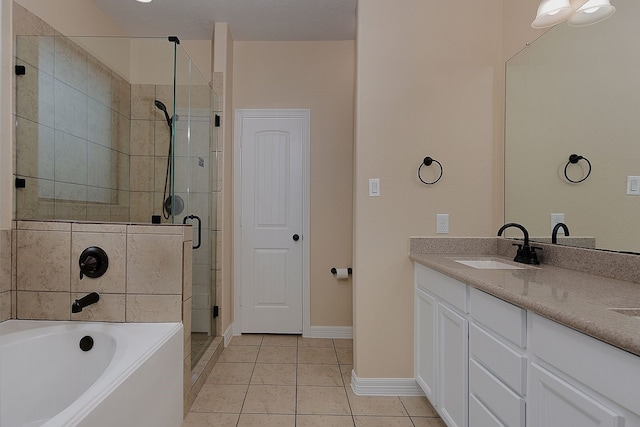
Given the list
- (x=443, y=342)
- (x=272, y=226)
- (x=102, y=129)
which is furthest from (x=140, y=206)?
(x=443, y=342)

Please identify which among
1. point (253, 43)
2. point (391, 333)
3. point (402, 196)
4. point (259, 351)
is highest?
point (253, 43)

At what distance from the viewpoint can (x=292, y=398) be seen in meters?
2.13

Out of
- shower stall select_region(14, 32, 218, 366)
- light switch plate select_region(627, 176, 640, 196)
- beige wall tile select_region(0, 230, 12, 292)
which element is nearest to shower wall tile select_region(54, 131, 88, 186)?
shower stall select_region(14, 32, 218, 366)

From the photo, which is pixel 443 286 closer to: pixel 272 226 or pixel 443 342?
pixel 443 342

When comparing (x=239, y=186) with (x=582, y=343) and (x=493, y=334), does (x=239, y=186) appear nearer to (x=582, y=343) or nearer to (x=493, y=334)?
(x=493, y=334)

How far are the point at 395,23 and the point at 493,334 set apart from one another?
1.93 meters

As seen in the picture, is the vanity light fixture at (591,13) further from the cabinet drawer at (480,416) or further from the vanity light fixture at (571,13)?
the cabinet drawer at (480,416)

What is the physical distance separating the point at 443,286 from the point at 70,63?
248cm

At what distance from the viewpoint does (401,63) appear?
7.21 feet

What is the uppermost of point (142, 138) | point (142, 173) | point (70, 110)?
point (70, 110)

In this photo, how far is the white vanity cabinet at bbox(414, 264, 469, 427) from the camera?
59.6 inches

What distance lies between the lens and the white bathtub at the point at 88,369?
4.25 ft

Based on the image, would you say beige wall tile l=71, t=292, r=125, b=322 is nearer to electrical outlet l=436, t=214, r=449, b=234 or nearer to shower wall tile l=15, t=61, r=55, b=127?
shower wall tile l=15, t=61, r=55, b=127

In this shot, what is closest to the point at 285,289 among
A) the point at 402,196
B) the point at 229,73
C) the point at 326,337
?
the point at 326,337
